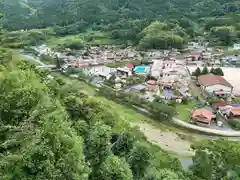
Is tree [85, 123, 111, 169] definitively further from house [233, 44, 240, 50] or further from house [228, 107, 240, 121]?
house [233, 44, 240, 50]

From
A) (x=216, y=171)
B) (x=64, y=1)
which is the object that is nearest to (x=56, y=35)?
(x=64, y=1)

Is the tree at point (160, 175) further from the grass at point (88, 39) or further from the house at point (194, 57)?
the grass at point (88, 39)

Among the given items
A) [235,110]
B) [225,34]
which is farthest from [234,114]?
[225,34]

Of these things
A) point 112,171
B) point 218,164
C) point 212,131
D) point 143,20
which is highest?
point 112,171

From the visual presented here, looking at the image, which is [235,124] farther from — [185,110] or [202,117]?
[185,110]

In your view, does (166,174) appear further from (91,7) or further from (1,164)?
(91,7)

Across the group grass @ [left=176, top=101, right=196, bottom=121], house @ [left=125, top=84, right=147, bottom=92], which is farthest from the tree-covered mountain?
grass @ [left=176, top=101, right=196, bottom=121]
